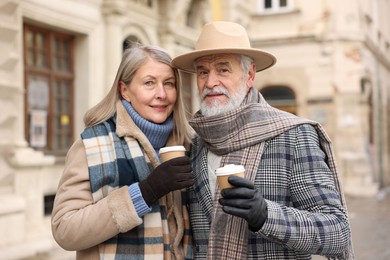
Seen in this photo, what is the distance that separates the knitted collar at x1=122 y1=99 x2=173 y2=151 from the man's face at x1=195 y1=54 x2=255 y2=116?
22 centimetres

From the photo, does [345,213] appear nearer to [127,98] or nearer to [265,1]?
[127,98]

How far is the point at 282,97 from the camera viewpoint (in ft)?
61.4

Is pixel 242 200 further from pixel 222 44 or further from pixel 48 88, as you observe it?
pixel 48 88

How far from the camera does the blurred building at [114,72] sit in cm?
723

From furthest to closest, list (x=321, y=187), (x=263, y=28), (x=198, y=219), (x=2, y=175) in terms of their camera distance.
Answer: (x=263, y=28) < (x=2, y=175) < (x=198, y=219) < (x=321, y=187)

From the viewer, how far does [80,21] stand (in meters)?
8.80

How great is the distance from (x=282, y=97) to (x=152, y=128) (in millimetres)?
16249

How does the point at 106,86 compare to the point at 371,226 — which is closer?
the point at 106,86

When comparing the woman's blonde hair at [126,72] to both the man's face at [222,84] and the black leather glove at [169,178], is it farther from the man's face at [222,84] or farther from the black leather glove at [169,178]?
the black leather glove at [169,178]

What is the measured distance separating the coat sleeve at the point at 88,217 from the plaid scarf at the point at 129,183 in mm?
89

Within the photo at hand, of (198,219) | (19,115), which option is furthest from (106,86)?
(198,219)

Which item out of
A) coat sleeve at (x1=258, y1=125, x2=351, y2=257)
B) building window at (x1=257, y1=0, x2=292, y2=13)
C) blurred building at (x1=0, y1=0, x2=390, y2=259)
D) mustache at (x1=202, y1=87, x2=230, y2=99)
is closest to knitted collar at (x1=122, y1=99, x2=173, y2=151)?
mustache at (x1=202, y1=87, x2=230, y2=99)

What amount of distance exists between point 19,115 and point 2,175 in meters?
0.82

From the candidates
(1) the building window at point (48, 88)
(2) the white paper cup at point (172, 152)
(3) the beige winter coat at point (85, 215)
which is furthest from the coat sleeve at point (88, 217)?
(1) the building window at point (48, 88)
